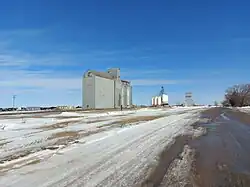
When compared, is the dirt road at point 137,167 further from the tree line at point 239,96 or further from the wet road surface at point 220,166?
the tree line at point 239,96

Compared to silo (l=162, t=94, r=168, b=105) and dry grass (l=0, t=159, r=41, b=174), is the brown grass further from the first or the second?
silo (l=162, t=94, r=168, b=105)

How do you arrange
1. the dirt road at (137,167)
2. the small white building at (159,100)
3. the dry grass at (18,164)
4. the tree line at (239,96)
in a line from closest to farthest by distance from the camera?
1. the dirt road at (137,167)
2. the dry grass at (18,164)
3. the tree line at (239,96)
4. the small white building at (159,100)

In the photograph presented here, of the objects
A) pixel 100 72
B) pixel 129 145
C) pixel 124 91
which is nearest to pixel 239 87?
pixel 124 91

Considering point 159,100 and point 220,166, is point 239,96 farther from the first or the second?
point 220,166

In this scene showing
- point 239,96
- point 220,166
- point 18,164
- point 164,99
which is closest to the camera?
point 220,166

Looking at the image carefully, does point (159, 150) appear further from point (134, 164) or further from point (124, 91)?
point (124, 91)

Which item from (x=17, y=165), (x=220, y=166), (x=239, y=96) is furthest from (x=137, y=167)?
(x=239, y=96)

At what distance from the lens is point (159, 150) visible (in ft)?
32.4

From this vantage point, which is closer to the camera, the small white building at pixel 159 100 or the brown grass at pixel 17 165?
the brown grass at pixel 17 165

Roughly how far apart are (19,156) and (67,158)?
1.48 m

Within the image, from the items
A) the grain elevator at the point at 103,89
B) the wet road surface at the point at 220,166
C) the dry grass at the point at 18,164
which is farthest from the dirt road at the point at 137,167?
the grain elevator at the point at 103,89

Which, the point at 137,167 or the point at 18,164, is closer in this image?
the point at 137,167

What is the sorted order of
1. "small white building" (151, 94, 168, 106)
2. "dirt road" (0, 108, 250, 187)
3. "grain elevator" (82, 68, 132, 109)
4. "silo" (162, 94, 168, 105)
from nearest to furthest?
"dirt road" (0, 108, 250, 187), "grain elevator" (82, 68, 132, 109), "silo" (162, 94, 168, 105), "small white building" (151, 94, 168, 106)

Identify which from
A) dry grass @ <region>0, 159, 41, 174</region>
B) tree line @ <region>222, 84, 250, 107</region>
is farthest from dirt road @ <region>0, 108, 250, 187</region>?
tree line @ <region>222, 84, 250, 107</region>
